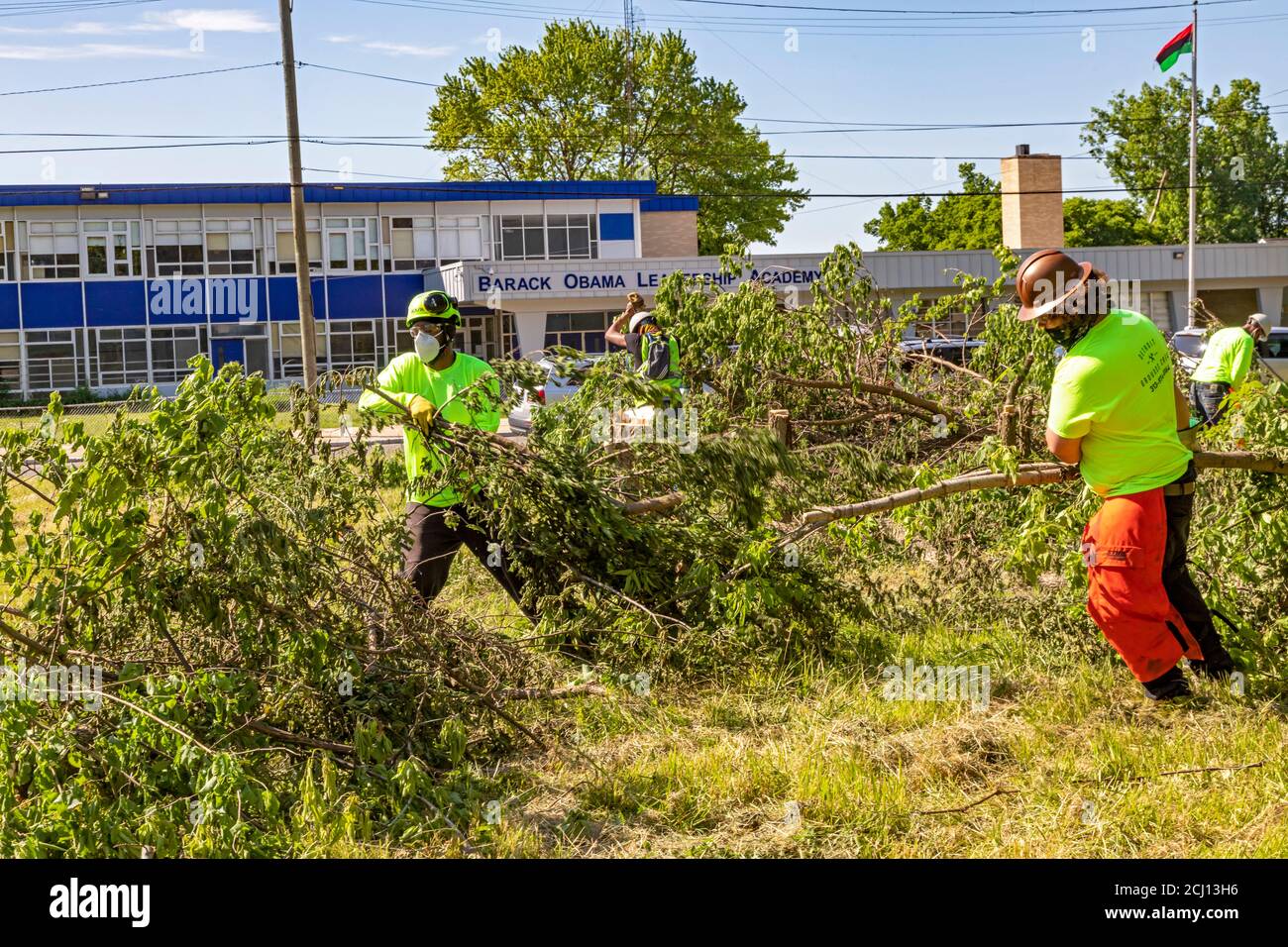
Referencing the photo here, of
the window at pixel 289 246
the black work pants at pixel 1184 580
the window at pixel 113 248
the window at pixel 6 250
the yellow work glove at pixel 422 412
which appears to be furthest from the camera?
the window at pixel 289 246

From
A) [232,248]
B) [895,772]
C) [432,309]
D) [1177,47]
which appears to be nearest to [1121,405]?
[895,772]

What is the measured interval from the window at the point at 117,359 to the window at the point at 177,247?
2.21 meters

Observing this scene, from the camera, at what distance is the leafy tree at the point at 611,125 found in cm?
5322

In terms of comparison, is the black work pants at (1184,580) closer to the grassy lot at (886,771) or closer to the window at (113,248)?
the grassy lot at (886,771)

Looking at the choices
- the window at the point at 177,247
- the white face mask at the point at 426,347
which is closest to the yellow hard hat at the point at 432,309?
the white face mask at the point at 426,347

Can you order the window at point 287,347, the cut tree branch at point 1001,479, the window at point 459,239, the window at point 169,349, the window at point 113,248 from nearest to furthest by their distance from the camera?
the cut tree branch at point 1001,479 → the window at point 113,248 → the window at point 169,349 → the window at point 287,347 → the window at point 459,239

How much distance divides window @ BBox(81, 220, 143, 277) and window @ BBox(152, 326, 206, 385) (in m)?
1.97

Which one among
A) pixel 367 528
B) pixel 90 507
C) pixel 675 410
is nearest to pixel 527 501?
pixel 367 528

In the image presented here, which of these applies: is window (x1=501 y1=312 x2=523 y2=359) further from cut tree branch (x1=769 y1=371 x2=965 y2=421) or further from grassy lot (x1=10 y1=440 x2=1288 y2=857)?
grassy lot (x1=10 y1=440 x2=1288 y2=857)

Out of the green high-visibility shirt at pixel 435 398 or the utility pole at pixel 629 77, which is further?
the utility pole at pixel 629 77

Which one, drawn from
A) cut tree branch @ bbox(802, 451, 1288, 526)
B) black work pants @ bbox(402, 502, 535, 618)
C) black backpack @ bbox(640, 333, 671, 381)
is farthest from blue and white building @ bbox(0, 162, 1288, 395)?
cut tree branch @ bbox(802, 451, 1288, 526)

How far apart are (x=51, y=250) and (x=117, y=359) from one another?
147 inches

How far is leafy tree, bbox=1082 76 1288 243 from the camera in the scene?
196ft

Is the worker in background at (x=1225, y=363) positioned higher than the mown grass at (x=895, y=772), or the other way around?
the worker in background at (x=1225, y=363)
